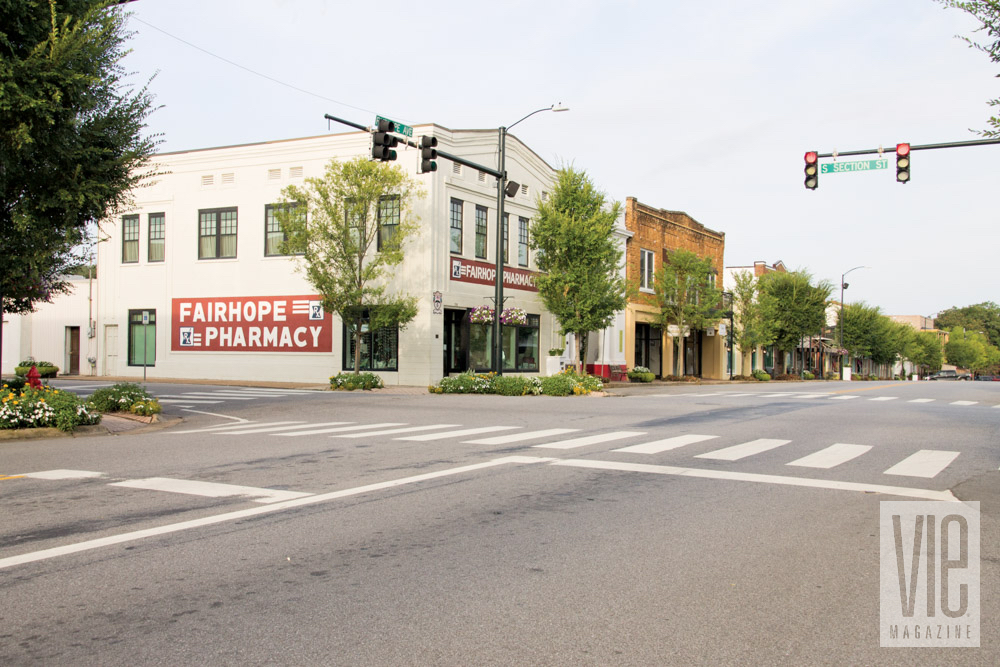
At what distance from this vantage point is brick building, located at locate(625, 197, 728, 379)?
43969 millimetres

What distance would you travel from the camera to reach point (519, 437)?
13195mm

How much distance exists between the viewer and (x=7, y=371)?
39938 millimetres

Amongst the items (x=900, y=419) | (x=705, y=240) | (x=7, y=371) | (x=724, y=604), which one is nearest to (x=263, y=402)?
(x=900, y=419)

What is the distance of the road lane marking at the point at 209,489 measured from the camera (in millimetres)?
7832

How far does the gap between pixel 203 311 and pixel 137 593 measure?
3264 centimetres

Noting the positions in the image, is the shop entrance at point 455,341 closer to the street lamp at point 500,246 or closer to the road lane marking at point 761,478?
the street lamp at point 500,246

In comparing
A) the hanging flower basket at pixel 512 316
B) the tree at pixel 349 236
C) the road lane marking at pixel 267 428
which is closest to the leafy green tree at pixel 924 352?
the hanging flower basket at pixel 512 316

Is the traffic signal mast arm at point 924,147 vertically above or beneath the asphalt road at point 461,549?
above

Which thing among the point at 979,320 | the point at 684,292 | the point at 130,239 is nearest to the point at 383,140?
the point at 130,239

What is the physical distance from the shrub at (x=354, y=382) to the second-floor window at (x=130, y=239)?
14.5 metres

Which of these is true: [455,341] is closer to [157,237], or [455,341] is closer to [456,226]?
[456,226]

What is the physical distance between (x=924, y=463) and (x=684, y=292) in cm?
3395

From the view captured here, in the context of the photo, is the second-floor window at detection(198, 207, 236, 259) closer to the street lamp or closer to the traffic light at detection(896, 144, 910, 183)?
the street lamp

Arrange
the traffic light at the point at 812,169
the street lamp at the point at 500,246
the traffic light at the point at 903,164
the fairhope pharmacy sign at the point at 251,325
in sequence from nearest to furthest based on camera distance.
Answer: the traffic light at the point at 903,164 < the traffic light at the point at 812,169 < the street lamp at the point at 500,246 < the fairhope pharmacy sign at the point at 251,325
